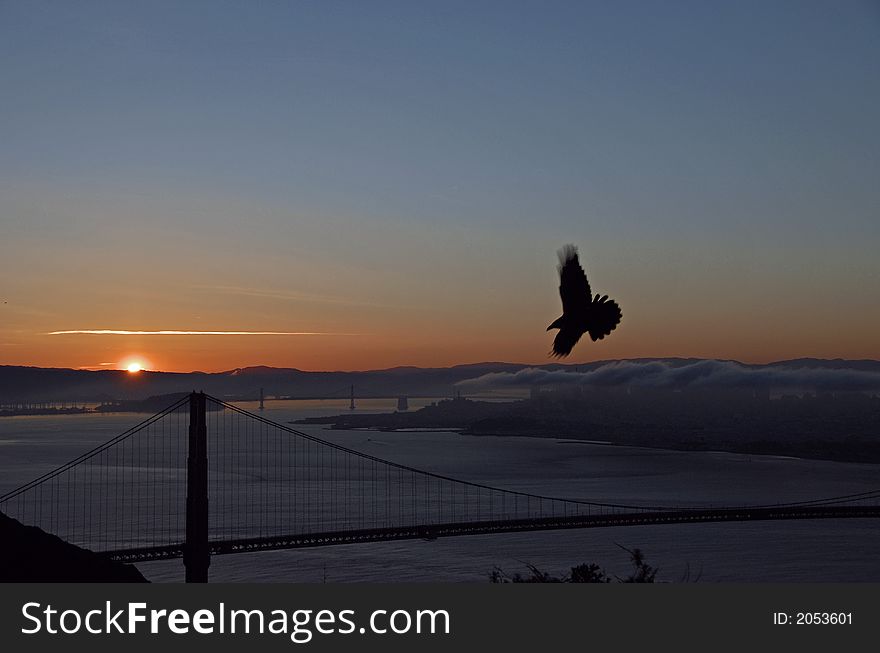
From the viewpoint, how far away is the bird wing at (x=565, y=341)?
25.7 feet

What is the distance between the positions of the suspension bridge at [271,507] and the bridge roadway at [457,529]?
47 millimetres

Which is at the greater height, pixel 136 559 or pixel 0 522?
pixel 0 522

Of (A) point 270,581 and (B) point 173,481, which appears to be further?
(B) point 173,481

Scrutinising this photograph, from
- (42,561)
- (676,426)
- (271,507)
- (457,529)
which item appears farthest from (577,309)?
(676,426)

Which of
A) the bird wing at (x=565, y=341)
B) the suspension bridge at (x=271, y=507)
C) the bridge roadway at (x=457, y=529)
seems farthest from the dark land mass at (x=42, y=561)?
the bridge roadway at (x=457, y=529)

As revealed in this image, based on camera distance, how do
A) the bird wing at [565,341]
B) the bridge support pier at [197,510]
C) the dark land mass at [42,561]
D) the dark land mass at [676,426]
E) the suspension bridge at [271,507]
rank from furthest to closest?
1. the dark land mass at [676,426]
2. the suspension bridge at [271,507]
3. the bridge support pier at [197,510]
4. the dark land mass at [42,561]
5. the bird wing at [565,341]

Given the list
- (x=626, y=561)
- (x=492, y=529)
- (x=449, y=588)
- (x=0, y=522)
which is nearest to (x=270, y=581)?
(x=492, y=529)

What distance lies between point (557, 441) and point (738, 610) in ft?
419

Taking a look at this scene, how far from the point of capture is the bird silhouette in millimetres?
8086

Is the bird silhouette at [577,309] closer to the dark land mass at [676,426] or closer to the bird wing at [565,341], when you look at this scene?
the bird wing at [565,341]

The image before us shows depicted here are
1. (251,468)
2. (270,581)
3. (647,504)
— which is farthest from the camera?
(251,468)

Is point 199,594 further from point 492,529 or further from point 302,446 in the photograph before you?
point 302,446

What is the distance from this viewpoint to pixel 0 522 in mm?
10219

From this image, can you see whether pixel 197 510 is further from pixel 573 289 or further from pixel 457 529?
pixel 573 289
